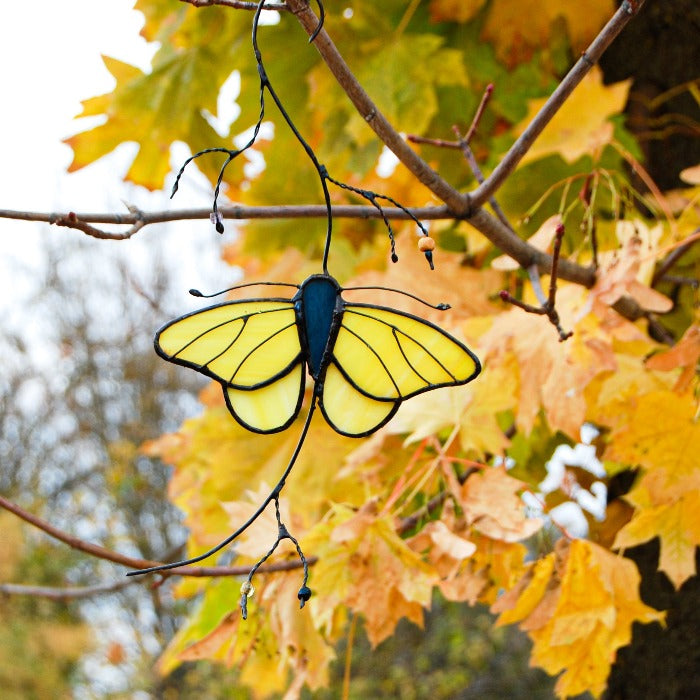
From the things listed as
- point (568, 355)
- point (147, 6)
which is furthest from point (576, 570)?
point (147, 6)

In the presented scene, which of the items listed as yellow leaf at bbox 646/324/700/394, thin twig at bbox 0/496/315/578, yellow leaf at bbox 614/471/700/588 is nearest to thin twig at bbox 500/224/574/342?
yellow leaf at bbox 646/324/700/394

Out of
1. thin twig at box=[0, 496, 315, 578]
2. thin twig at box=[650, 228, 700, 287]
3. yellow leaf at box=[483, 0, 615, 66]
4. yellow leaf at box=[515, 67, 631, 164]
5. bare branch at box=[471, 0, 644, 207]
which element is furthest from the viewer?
yellow leaf at box=[483, 0, 615, 66]

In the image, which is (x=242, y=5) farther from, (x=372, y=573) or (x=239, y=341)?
(x=372, y=573)

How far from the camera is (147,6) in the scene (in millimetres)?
1599

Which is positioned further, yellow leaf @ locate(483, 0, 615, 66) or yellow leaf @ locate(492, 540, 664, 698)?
yellow leaf @ locate(483, 0, 615, 66)

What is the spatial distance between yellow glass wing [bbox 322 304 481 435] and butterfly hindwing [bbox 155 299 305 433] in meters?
0.03

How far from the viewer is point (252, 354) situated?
582 millimetres

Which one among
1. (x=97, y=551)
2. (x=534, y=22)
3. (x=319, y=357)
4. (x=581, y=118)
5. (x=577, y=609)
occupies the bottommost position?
(x=577, y=609)

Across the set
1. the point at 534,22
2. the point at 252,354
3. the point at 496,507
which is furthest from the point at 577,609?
the point at 534,22

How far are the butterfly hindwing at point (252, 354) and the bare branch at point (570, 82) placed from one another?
29cm

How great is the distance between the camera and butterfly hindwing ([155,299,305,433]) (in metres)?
0.56

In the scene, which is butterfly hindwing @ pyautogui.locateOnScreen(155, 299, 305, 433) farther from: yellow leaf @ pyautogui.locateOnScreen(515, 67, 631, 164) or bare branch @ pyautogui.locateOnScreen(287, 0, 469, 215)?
yellow leaf @ pyautogui.locateOnScreen(515, 67, 631, 164)

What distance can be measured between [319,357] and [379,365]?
0.05 metres

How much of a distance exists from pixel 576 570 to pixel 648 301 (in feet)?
1.17
